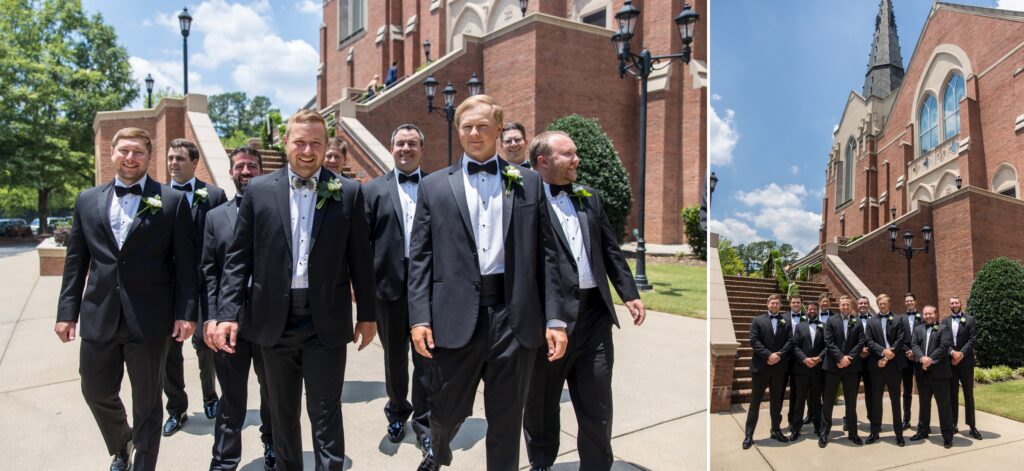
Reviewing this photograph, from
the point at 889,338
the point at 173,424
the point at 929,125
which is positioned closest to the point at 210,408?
the point at 173,424

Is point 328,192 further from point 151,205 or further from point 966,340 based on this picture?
point 966,340

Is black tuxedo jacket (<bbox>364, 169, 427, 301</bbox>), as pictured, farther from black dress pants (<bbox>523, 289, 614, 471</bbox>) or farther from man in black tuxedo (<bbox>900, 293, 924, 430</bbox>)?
man in black tuxedo (<bbox>900, 293, 924, 430</bbox>)

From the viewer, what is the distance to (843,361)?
1.96m

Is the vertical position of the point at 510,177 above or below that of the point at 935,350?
above

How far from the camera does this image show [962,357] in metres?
1.51

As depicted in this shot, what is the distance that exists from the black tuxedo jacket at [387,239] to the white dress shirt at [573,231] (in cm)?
128

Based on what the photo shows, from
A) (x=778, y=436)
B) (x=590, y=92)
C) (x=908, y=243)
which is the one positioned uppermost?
(x=590, y=92)

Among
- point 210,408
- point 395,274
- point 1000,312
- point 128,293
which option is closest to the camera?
point 1000,312

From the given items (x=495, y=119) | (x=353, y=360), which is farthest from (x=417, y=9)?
(x=495, y=119)

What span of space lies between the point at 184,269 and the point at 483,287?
2.07 metres

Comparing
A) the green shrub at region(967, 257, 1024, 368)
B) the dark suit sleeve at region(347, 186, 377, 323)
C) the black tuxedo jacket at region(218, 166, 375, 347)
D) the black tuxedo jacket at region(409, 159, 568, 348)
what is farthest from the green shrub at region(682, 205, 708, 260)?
the green shrub at region(967, 257, 1024, 368)

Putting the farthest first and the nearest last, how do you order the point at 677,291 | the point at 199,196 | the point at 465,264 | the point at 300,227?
the point at 677,291, the point at 199,196, the point at 300,227, the point at 465,264

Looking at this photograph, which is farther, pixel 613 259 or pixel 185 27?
pixel 185 27

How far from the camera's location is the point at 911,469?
1.67 metres
